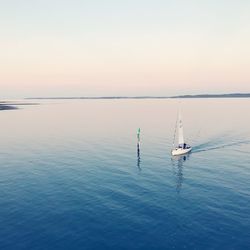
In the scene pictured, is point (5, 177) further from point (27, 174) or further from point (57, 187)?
point (57, 187)

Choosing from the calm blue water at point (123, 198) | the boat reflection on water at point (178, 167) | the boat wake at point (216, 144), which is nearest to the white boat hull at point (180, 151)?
the boat reflection on water at point (178, 167)

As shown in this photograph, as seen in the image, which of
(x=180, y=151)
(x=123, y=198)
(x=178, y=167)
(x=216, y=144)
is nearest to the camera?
(x=123, y=198)

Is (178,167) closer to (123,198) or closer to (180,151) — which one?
(180,151)

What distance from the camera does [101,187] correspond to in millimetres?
52469

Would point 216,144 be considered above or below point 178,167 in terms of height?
below

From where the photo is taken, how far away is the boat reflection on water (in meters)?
55.7

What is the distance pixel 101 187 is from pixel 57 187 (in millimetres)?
7708

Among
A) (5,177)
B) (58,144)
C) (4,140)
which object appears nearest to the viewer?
(5,177)

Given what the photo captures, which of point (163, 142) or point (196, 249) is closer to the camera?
point (196, 249)

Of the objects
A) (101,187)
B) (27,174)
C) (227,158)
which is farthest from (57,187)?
(227,158)

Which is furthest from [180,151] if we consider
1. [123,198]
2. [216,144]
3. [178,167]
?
[123,198]

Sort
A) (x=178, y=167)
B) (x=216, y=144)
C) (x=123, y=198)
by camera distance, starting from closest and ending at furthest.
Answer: (x=123, y=198) → (x=178, y=167) → (x=216, y=144)

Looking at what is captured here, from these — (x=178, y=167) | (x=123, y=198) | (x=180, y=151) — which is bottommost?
(x=178, y=167)

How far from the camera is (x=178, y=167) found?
68188 millimetres
